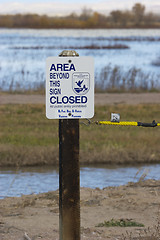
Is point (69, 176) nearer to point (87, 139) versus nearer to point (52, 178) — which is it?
point (52, 178)

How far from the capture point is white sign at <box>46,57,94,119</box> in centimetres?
576

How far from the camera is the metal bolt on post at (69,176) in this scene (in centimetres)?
581

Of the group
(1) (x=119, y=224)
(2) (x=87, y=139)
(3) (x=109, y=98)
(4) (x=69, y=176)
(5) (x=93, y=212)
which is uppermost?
(4) (x=69, y=176)

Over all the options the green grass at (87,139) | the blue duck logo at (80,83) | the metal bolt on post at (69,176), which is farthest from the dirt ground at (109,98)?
the blue duck logo at (80,83)

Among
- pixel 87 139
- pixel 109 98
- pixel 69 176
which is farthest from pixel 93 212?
pixel 109 98

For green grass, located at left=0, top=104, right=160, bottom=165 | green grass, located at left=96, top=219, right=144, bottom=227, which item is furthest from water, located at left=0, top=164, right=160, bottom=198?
green grass, located at left=96, top=219, right=144, bottom=227

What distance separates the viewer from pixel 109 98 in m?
30.5

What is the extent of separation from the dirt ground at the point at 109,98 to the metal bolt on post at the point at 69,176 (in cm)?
2212

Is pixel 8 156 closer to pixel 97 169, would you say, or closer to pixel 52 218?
pixel 97 169

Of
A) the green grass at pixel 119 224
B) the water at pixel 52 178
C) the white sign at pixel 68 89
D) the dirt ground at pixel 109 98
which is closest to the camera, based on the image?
the white sign at pixel 68 89

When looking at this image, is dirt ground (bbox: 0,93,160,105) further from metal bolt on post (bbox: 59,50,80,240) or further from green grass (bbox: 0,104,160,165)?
metal bolt on post (bbox: 59,50,80,240)

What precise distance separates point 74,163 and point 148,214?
4.49m

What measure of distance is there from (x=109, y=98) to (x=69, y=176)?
24.8m

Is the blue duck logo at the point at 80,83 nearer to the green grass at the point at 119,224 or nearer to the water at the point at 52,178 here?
the green grass at the point at 119,224
